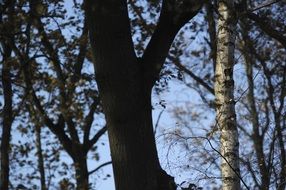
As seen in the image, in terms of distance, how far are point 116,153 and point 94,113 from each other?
12.3 meters

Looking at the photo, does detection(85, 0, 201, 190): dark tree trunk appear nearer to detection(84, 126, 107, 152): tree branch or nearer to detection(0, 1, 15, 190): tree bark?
detection(0, 1, 15, 190): tree bark

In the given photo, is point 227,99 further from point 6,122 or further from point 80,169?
point 80,169

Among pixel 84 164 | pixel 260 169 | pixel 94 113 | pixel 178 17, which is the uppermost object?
pixel 94 113

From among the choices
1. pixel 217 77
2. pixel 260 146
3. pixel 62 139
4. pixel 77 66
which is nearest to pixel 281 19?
pixel 260 146

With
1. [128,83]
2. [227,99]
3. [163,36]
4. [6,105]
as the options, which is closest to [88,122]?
[6,105]

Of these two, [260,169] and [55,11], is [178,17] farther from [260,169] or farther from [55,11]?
[55,11]

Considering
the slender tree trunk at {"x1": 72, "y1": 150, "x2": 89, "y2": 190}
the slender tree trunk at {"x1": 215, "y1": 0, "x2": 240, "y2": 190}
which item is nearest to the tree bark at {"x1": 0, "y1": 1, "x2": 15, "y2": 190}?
the slender tree trunk at {"x1": 72, "y1": 150, "x2": 89, "y2": 190}

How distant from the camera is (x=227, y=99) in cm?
827

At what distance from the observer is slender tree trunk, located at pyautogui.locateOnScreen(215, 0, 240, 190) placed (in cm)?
770

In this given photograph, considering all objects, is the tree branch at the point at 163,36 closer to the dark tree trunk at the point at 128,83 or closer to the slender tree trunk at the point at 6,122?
the dark tree trunk at the point at 128,83

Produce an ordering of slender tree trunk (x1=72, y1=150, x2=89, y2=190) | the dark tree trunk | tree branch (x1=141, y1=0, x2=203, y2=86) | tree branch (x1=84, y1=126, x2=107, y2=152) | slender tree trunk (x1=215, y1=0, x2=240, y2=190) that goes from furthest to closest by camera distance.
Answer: tree branch (x1=84, y1=126, x2=107, y2=152)
slender tree trunk (x1=72, y1=150, x2=89, y2=190)
slender tree trunk (x1=215, y1=0, x2=240, y2=190)
tree branch (x1=141, y1=0, x2=203, y2=86)
the dark tree trunk

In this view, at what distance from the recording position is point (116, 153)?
551 cm

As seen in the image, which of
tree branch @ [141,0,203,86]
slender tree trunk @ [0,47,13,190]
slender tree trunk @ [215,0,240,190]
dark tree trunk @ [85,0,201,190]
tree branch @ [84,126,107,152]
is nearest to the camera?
dark tree trunk @ [85,0,201,190]

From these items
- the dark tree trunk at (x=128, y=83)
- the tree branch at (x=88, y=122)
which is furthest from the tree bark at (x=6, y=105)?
the dark tree trunk at (x=128, y=83)
